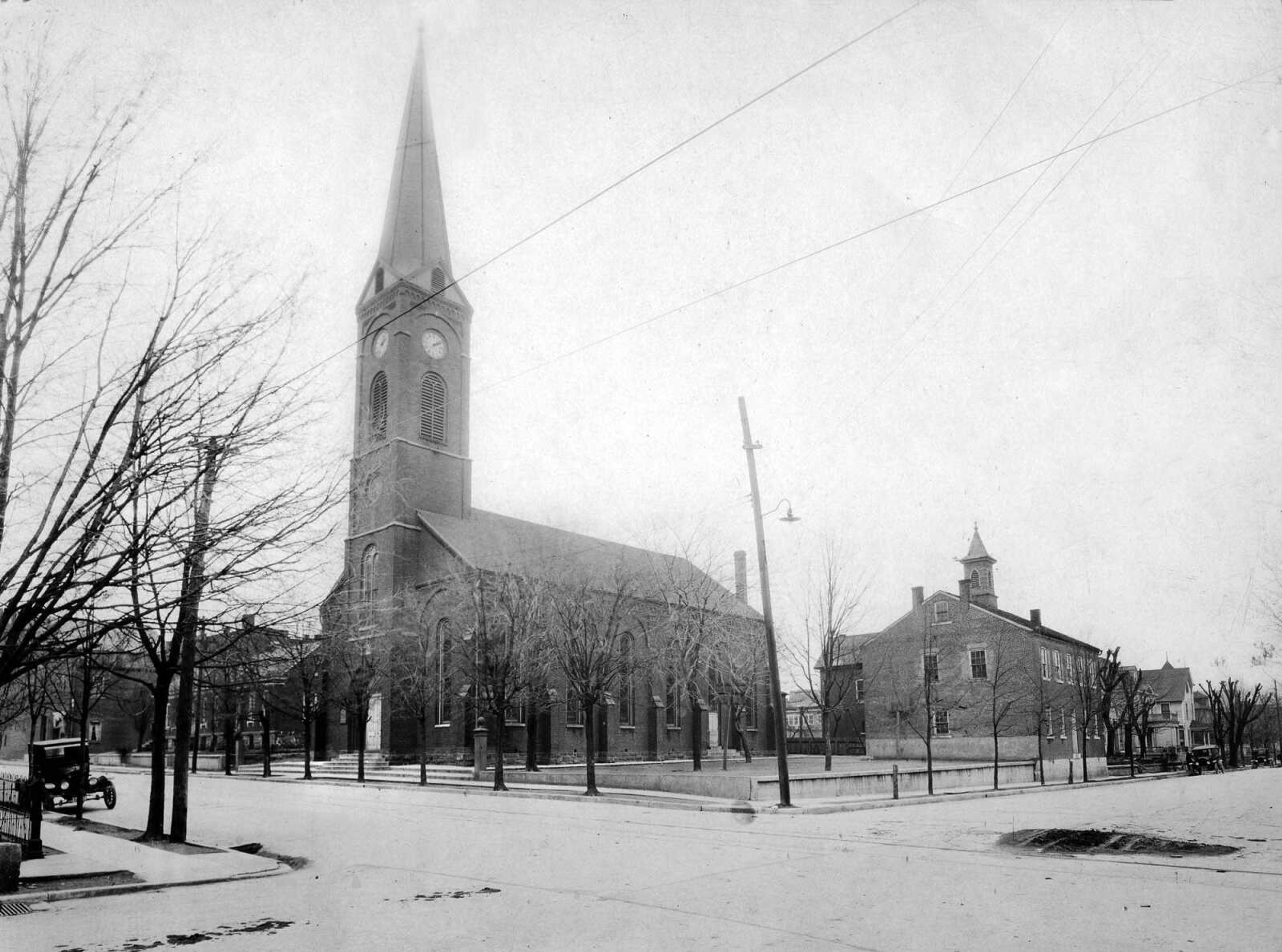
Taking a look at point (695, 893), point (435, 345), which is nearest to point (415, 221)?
point (435, 345)

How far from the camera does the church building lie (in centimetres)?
3931

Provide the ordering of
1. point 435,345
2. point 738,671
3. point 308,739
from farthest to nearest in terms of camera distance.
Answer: point 435,345 → point 308,739 → point 738,671

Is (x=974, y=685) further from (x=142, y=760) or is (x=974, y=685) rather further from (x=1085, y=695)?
(x=142, y=760)

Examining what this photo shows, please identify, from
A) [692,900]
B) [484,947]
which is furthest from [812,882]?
[484,947]

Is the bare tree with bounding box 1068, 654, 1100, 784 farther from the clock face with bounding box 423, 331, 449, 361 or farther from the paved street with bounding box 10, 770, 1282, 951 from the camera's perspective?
the clock face with bounding box 423, 331, 449, 361

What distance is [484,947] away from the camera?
725cm

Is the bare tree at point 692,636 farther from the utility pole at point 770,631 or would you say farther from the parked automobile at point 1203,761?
the parked automobile at point 1203,761

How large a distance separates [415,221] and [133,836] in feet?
109

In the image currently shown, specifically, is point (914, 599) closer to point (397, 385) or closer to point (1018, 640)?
point (1018, 640)

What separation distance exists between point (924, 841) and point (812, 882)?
5.20 m

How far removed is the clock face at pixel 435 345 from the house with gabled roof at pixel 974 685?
2670 cm

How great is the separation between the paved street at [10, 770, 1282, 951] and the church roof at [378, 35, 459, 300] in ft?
100

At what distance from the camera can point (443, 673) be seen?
1483 inches

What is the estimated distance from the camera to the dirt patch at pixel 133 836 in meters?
13.6
